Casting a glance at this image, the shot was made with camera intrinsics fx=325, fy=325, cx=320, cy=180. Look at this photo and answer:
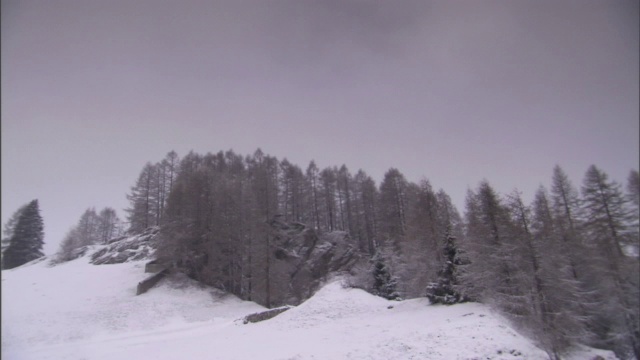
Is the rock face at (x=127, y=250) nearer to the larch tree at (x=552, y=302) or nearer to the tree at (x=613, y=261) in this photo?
the larch tree at (x=552, y=302)

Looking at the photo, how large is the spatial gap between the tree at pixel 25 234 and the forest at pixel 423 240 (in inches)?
468

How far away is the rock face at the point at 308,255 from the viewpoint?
46656mm

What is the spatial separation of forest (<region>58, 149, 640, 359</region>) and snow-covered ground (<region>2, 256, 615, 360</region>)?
202 cm

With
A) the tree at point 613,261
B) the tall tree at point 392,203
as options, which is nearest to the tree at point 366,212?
the tall tree at point 392,203

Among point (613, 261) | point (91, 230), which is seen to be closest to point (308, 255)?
point (613, 261)

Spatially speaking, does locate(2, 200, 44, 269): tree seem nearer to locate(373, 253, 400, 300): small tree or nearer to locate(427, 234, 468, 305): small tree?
locate(427, 234, 468, 305): small tree

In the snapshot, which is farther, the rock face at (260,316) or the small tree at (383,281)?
the small tree at (383,281)

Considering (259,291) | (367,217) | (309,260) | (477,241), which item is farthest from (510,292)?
(367,217)

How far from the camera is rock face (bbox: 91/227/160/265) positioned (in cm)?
4112

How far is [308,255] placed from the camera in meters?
51.0

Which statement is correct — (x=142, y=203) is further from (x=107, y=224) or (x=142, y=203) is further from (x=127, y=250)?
(x=107, y=224)

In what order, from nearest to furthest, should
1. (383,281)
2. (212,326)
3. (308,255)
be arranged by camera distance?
(212,326) < (383,281) < (308,255)

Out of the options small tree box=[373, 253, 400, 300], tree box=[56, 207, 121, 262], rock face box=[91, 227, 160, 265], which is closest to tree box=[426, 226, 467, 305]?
small tree box=[373, 253, 400, 300]

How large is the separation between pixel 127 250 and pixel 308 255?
25.0 m
